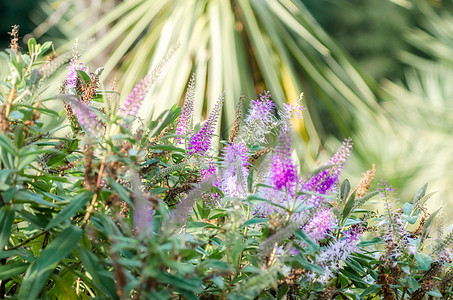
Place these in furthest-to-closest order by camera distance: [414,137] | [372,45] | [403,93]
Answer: [372,45]
[403,93]
[414,137]

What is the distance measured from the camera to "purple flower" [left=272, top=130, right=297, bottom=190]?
15.6 inches

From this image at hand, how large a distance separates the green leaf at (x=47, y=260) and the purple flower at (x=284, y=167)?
0.17 meters

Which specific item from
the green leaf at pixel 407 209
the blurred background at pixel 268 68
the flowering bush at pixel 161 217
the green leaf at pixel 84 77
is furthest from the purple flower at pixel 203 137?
the blurred background at pixel 268 68

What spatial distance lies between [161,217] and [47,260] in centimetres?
10

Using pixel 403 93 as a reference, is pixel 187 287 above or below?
Result: above

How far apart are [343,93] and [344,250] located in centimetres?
232

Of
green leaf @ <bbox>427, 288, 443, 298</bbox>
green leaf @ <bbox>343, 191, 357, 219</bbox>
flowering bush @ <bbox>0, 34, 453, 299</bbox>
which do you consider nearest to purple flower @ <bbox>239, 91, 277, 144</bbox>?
flowering bush @ <bbox>0, 34, 453, 299</bbox>

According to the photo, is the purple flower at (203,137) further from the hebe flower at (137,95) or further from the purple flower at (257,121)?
the hebe flower at (137,95)

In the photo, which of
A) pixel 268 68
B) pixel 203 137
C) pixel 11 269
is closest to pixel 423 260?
pixel 203 137

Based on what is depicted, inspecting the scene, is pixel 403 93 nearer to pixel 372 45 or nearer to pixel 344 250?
pixel 372 45

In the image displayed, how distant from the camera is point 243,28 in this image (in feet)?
8.75

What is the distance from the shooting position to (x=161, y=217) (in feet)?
1.26

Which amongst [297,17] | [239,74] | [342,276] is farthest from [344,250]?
[297,17]

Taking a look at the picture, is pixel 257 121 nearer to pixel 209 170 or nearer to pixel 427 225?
pixel 209 170
